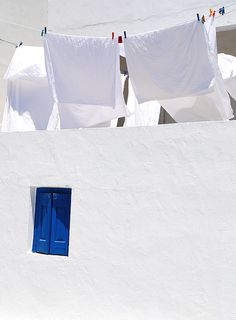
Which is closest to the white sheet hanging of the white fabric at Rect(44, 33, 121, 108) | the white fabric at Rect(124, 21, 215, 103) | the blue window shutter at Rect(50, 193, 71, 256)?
the white fabric at Rect(124, 21, 215, 103)

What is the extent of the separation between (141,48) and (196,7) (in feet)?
6.22

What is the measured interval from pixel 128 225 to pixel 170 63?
7.08ft

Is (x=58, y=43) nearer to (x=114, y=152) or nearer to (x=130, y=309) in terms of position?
(x=114, y=152)

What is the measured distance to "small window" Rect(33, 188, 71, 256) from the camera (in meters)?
7.27

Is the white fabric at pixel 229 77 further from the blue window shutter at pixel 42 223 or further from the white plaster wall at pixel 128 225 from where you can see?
the blue window shutter at pixel 42 223

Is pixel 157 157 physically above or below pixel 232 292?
above

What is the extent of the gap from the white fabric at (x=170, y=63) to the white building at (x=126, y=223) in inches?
32.0

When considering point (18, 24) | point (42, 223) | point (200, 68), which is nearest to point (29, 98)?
point (42, 223)

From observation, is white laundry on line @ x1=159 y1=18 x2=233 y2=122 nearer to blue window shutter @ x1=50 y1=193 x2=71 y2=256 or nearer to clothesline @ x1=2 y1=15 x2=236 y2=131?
clothesline @ x1=2 y1=15 x2=236 y2=131

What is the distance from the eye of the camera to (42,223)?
7441 mm

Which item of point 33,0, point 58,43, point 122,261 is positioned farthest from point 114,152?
point 33,0

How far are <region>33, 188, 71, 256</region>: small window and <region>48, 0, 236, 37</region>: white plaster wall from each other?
3.40 m

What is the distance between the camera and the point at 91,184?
6938 millimetres

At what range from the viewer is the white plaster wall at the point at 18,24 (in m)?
11.8
